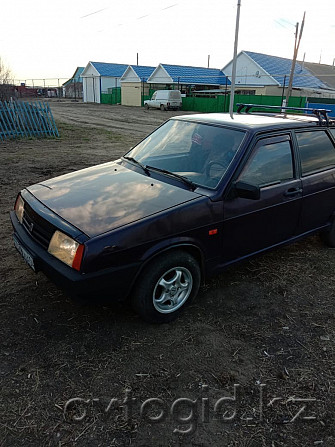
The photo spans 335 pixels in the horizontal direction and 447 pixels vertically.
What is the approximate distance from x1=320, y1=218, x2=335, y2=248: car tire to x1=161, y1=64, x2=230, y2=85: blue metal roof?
40060 mm

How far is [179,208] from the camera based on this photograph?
2.88 meters

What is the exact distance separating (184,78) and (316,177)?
4224 cm

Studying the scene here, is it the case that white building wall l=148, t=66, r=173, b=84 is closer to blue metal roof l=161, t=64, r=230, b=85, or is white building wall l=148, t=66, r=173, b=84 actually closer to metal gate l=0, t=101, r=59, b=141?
blue metal roof l=161, t=64, r=230, b=85

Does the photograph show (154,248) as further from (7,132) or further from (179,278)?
(7,132)

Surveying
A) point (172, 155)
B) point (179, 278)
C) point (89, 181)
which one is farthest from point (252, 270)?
point (89, 181)

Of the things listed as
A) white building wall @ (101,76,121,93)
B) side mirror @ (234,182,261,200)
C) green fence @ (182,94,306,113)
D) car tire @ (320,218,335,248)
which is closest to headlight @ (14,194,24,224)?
side mirror @ (234,182,261,200)

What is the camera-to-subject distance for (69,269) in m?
2.60

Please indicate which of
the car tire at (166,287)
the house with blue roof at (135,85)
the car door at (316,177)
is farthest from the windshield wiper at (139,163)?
the house with blue roof at (135,85)

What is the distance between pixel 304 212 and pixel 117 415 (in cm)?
288

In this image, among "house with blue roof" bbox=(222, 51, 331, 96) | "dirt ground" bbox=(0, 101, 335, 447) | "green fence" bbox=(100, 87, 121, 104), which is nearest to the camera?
"dirt ground" bbox=(0, 101, 335, 447)

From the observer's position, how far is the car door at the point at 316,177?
12.9 feet

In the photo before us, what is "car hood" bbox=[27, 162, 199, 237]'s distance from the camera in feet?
9.05

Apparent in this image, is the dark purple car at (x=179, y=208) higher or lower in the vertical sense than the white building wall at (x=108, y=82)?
lower

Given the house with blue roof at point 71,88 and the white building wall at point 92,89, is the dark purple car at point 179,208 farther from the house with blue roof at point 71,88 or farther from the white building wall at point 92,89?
the house with blue roof at point 71,88
